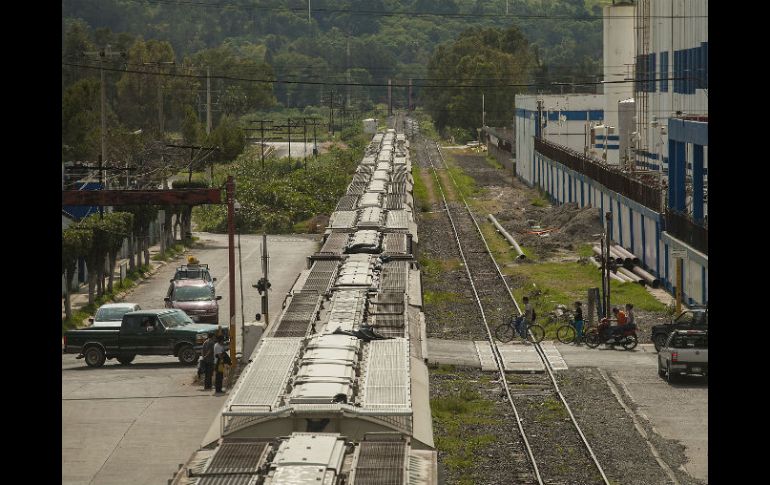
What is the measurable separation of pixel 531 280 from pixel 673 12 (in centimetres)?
1853

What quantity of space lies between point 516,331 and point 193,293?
1034 centimetres

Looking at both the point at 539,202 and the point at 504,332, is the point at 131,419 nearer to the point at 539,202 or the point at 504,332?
the point at 504,332

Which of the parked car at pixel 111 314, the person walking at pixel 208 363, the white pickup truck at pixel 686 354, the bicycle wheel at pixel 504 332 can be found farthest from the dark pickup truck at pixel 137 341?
the white pickup truck at pixel 686 354

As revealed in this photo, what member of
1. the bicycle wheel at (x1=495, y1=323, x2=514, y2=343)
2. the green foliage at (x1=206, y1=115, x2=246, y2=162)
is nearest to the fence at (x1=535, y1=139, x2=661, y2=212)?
the bicycle wheel at (x1=495, y1=323, x2=514, y2=343)

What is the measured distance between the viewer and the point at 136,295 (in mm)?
43000

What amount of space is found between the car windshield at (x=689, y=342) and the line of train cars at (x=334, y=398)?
563cm

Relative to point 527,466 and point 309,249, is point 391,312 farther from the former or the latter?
point 309,249

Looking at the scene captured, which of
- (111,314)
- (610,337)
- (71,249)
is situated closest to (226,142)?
(71,249)

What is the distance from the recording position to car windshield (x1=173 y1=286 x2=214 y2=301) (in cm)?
3738

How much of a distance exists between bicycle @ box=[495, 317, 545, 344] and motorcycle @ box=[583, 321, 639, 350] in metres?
1.34

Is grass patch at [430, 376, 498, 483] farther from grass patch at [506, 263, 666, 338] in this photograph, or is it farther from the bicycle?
grass patch at [506, 263, 666, 338]

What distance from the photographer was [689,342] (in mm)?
26594
